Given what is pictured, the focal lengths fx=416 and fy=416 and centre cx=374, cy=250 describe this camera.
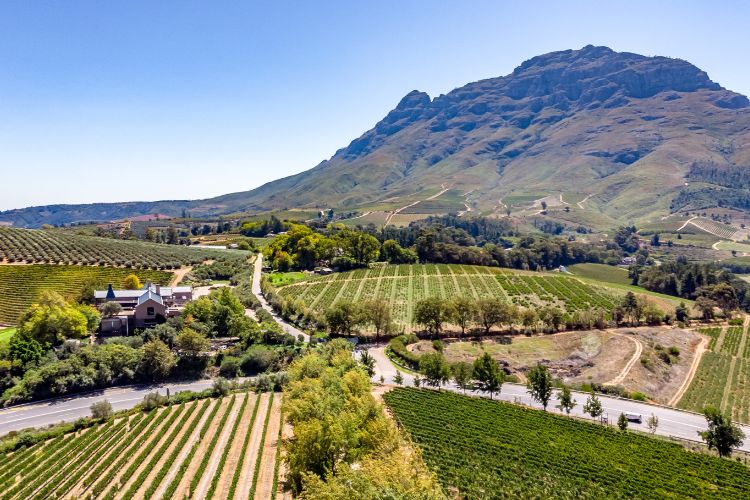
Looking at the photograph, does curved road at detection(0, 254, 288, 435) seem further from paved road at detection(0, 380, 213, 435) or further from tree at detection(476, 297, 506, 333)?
tree at detection(476, 297, 506, 333)

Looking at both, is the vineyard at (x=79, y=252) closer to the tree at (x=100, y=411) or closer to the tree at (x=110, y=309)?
the tree at (x=110, y=309)

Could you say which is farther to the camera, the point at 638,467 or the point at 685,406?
the point at 685,406

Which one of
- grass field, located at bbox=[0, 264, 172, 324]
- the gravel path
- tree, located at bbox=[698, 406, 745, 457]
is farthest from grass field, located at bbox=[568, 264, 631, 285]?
grass field, located at bbox=[0, 264, 172, 324]

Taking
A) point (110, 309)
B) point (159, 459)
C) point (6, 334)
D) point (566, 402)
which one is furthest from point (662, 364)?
point (6, 334)

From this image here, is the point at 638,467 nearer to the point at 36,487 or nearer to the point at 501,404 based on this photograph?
the point at 501,404

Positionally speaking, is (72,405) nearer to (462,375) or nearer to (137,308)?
(137,308)

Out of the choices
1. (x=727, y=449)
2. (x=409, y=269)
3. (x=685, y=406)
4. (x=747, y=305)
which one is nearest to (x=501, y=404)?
(x=727, y=449)

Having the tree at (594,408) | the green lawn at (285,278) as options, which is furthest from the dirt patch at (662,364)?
the green lawn at (285,278)
